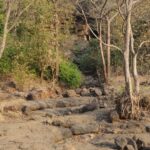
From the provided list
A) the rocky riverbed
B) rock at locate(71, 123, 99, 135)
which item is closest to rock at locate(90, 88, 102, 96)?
the rocky riverbed

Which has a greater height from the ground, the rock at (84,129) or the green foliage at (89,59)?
the green foliage at (89,59)

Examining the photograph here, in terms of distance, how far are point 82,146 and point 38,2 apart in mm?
11505

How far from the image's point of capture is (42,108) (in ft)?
66.2

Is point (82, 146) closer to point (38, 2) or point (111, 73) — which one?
point (38, 2)

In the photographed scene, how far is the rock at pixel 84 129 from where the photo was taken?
627 inches

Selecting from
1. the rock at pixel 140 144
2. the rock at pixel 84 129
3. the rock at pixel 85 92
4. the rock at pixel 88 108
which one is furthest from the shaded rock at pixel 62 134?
the rock at pixel 85 92

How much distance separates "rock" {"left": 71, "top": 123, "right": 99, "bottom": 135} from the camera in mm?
15914

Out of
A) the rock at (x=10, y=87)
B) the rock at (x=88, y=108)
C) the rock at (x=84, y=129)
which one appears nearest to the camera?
the rock at (x=84, y=129)

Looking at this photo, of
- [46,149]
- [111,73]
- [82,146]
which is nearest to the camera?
[46,149]

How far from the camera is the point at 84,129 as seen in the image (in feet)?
52.6

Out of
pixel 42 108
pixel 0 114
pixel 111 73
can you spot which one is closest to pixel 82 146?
pixel 0 114

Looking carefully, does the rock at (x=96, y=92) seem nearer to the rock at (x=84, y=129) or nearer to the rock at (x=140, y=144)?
the rock at (x=84, y=129)

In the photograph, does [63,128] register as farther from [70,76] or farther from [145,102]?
[70,76]

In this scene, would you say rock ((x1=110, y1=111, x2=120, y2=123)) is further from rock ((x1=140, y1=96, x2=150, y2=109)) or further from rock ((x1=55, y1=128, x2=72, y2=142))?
rock ((x1=55, y1=128, x2=72, y2=142))
